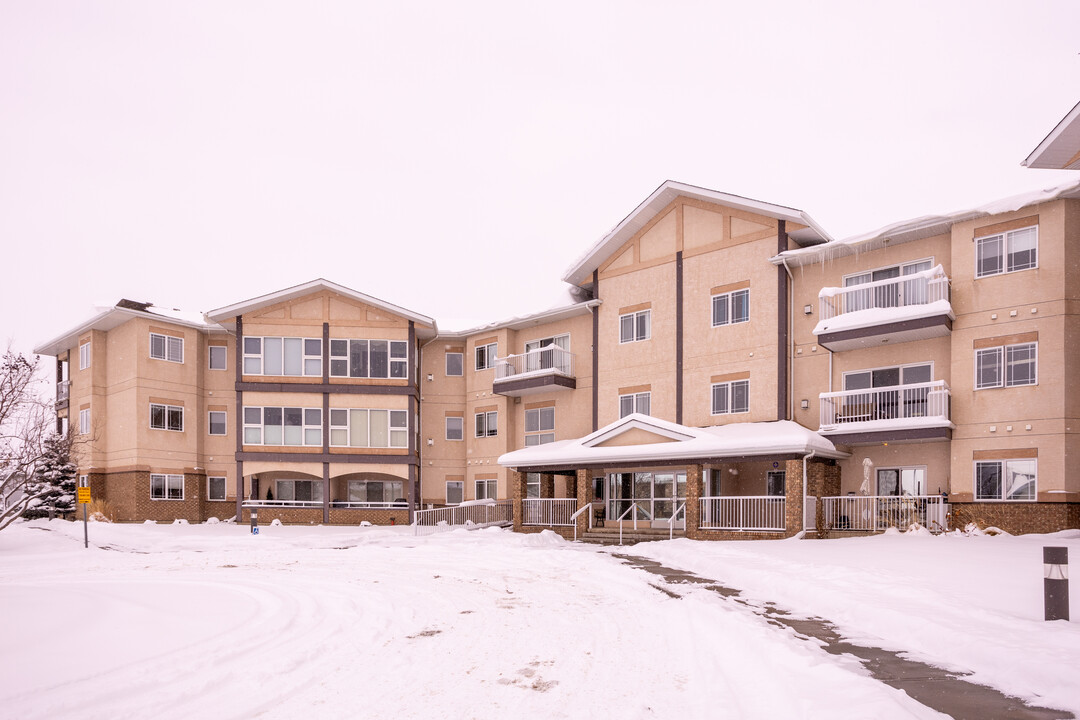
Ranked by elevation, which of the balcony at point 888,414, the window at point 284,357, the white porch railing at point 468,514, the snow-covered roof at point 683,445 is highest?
the window at point 284,357

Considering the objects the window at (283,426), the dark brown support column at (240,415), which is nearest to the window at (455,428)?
the window at (283,426)

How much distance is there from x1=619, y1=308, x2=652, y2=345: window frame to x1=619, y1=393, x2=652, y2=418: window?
2109mm

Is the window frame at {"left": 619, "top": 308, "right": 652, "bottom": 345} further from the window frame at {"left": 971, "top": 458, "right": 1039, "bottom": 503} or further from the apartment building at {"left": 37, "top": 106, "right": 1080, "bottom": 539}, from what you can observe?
the window frame at {"left": 971, "top": 458, "right": 1039, "bottom": 503}

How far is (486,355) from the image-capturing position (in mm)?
34375

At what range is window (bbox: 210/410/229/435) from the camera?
114 ft

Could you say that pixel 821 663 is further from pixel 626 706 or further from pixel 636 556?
pixel 636 556

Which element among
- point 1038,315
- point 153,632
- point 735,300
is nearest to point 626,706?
point 153,632

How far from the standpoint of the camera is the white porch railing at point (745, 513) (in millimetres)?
21297

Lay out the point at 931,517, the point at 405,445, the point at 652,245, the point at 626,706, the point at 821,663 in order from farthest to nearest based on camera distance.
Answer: the point at 405,445 < the point at 652,245 < the point at 931,517 < the point at 821,663 < the point at 626,706

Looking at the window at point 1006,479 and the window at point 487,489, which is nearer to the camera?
the window at point 1006,479

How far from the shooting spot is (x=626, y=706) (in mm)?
5688

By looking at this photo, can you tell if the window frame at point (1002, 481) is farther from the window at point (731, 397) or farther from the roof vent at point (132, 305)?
Answer: the roof vent at point (132, 305)

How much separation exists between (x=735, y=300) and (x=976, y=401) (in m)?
8.00

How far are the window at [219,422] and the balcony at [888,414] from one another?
2702 cm
